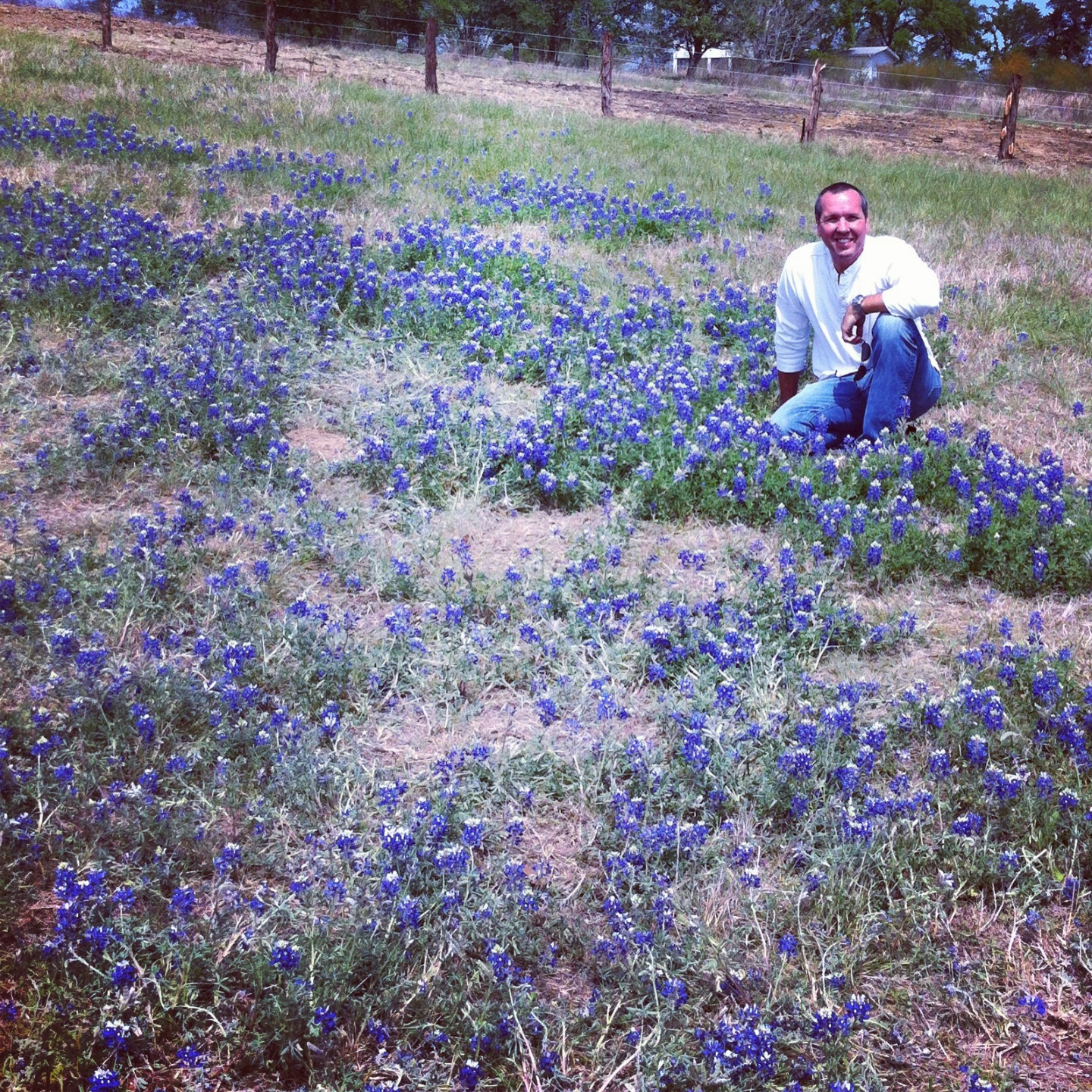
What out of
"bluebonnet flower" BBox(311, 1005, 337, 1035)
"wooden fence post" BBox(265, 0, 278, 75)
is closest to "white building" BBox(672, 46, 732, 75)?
"wooden fence post" BBox(265, 0, 278, 75)

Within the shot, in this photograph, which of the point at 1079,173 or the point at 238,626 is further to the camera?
the point at 1079,173

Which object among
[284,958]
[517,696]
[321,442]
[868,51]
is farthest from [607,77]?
[868,51]

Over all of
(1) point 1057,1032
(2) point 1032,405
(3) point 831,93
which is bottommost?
(1) point 1057,1032

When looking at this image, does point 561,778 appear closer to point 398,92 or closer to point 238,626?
point 238,626

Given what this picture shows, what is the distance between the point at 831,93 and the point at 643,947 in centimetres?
3830

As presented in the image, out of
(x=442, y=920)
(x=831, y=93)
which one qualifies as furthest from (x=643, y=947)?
(x=831, y=93)

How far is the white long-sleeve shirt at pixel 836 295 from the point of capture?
17.1 feet

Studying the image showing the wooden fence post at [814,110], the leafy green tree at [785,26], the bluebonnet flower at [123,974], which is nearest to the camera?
the bluebonnet flower at [123,974]

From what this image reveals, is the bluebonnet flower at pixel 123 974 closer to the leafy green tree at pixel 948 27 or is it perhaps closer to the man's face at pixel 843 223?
the man's face at pixel 843 223

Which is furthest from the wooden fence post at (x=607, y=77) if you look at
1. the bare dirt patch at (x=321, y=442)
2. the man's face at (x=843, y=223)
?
the bare dirt patch at (x=321, y=442)

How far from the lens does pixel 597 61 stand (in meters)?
47.2

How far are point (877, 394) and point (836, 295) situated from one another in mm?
626

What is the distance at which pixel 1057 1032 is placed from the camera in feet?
8.61

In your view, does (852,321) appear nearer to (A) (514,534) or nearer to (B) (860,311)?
(B) (860,311)
